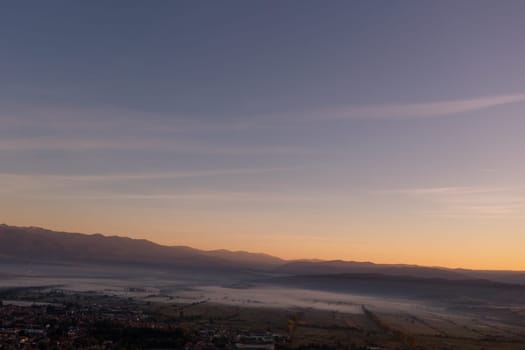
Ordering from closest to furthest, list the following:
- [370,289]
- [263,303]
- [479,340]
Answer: [479,340] → [263,303] → [370,289]

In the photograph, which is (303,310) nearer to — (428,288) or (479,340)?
(479,340)

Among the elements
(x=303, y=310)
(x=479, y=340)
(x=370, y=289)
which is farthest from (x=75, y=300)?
(x=370, y=289)

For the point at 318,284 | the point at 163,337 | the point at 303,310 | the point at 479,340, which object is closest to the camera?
the point at 163,337

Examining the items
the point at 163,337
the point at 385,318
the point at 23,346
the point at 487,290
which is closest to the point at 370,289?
the point at 487,290

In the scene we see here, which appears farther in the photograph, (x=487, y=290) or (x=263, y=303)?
(x=487, y=290)

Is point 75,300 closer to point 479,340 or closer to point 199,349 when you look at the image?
point 199,349

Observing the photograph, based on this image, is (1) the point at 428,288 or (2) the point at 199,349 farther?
(1) the point at 428,288

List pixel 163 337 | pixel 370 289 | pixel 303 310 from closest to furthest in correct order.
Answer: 1. pixel 163 337
2. pixel 303 310
3. pixel 370 289

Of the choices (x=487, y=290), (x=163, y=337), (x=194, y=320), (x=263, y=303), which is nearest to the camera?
(x=163, y=337)
